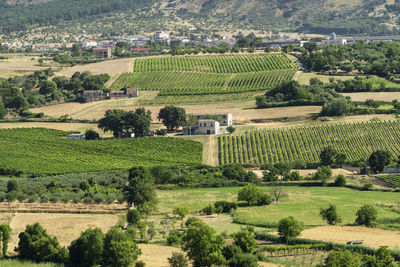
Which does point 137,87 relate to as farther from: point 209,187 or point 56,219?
point 56,219

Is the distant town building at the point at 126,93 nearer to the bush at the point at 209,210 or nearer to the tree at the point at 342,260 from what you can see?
the bush at the point at 209,210

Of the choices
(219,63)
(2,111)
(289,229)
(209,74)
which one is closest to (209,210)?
(289,229)

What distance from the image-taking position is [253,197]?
82.2 meters

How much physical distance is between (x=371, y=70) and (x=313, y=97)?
29.2m

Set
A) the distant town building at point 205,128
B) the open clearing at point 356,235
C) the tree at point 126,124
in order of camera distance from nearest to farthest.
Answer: the open clearing at point 356,235
the tree at point 126,124
the distant town building at point 205,128

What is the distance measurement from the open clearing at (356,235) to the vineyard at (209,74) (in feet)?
275

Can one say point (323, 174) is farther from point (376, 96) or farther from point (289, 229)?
point (376, 96)

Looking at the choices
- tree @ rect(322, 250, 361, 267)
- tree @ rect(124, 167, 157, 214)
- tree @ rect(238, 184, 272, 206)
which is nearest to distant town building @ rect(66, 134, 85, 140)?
tree @ rect(124, 167, 157, 214)

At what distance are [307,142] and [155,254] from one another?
181 feet

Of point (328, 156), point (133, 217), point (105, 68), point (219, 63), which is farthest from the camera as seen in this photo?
point (105, 68)

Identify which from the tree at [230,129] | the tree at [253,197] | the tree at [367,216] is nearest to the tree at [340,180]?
the tree at [253,197]

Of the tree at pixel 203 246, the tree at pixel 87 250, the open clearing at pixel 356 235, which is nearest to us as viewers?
the tree at pixel 203 246

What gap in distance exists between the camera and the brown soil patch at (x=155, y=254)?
198 ft

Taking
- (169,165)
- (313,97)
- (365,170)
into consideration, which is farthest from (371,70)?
(169,165)
